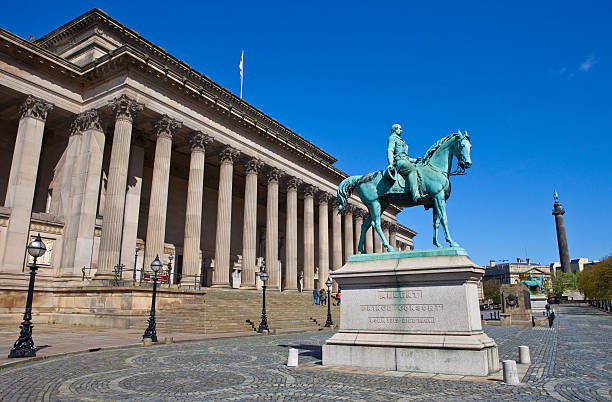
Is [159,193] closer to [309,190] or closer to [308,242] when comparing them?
[308,242]

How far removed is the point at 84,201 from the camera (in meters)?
28.8

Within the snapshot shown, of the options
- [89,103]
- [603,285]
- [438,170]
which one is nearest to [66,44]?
[89,103]

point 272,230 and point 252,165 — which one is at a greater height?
point 252,165

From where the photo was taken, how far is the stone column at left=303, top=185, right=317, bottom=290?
46000 millimetres

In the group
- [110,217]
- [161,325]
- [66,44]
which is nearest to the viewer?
[161,325]

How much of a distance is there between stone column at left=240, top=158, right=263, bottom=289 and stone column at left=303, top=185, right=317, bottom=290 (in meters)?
9.05

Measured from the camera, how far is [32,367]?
11484mm

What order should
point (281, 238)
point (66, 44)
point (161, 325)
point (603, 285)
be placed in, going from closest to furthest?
point (161, 325), point (66, 44), point (281, 238), point (603, 285)

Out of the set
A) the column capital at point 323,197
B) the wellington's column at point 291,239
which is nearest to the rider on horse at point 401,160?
the wellington's column at point 291,239

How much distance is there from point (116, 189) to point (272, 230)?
16.4m

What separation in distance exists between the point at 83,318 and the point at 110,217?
6.35 m

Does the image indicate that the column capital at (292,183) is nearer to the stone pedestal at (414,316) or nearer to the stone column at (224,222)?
the stone column at (224,222)

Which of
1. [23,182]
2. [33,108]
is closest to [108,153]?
[33,108]

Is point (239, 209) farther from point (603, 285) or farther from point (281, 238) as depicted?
point (603, 285)
